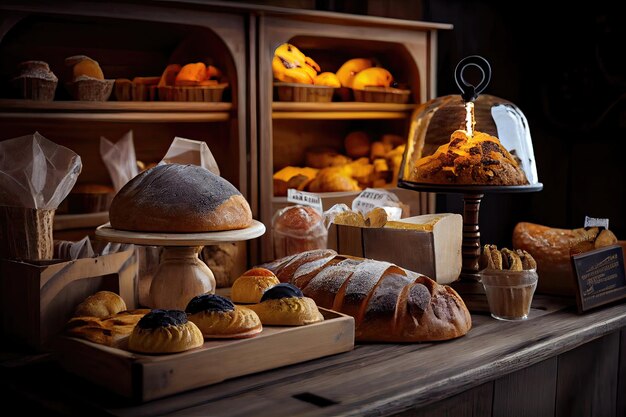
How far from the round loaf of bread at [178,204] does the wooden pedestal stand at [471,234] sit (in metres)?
0.53

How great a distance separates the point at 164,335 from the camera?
131 centimetres

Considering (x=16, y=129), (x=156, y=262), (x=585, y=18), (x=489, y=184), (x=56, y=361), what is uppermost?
(x=585, y=18)

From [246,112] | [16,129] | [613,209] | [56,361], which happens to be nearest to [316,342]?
[56,361]

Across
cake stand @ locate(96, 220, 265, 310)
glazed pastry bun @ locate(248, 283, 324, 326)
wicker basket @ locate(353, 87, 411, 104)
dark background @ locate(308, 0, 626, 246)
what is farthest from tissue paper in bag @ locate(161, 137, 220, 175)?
dark background @ locate(308, 0, 626, 246)

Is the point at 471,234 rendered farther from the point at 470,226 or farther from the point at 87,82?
the point at 87,82

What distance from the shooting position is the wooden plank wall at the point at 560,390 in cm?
157

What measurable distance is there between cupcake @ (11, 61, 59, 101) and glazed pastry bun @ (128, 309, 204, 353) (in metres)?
1.16

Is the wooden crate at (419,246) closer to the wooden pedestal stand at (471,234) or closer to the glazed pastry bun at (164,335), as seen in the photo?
the wooden pedestal stand at (471,234)

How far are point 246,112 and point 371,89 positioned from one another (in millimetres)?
600

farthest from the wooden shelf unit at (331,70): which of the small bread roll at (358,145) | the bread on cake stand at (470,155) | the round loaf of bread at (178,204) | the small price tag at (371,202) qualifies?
the round loaf of bread at (178,204)

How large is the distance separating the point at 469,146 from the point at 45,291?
110 cm

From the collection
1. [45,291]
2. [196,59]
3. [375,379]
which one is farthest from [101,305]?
[196,59]

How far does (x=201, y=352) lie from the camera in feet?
4.36

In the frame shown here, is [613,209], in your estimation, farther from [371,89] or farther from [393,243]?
[393,243]
